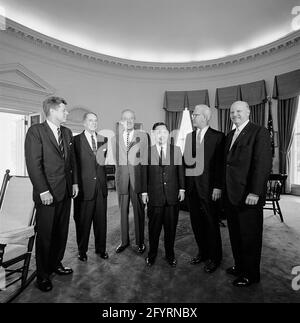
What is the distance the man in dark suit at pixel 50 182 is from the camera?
1.96m

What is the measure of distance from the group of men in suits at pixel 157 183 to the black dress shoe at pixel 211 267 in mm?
10

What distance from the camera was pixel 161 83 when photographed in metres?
8.90

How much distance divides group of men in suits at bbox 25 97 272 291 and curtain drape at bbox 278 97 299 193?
19.0ft

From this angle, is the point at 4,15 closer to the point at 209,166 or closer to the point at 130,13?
the point at 130,13

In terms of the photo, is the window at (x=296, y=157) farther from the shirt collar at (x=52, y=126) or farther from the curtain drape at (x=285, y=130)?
the shirt collar at (x=52, y=126)

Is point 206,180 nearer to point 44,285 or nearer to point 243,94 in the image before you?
point 44,285

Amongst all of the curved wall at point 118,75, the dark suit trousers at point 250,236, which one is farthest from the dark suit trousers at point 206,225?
the curved wall at point 118,75

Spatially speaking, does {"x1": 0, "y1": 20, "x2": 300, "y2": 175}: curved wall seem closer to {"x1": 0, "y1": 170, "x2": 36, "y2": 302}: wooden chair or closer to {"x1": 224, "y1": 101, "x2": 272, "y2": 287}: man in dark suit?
{"x1": 0, "y1": 170, "x2": 36, "y2": 302}: wooden chair

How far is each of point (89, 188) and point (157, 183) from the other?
78 cm

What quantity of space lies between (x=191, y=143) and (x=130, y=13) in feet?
18.1
